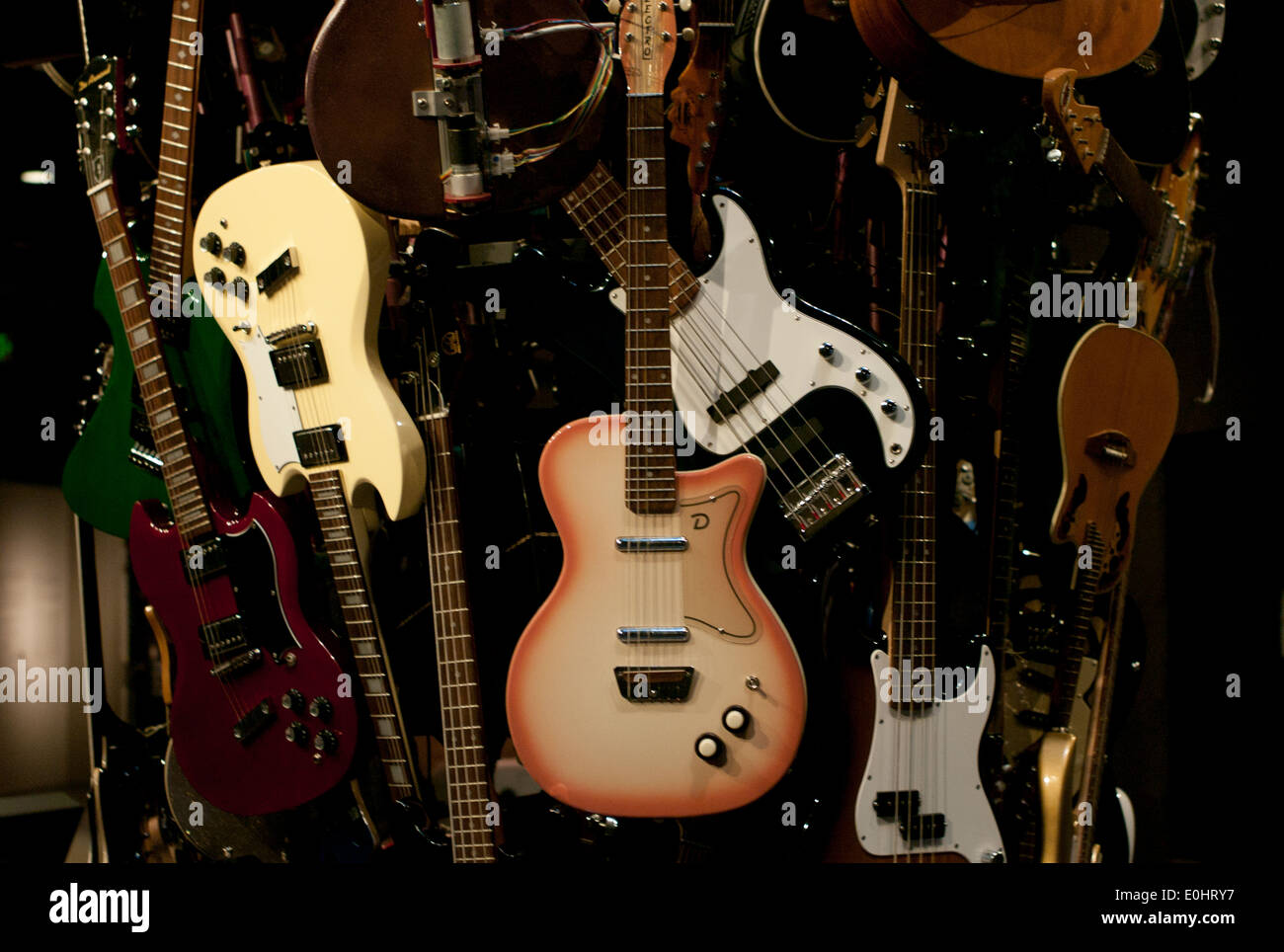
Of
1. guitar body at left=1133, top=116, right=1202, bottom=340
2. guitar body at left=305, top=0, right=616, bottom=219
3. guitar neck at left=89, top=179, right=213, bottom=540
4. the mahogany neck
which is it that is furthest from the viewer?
guitar body at left=1133, top=116, right=1202, bottom=340

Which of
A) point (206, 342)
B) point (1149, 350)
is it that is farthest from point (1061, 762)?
point (206, 342)

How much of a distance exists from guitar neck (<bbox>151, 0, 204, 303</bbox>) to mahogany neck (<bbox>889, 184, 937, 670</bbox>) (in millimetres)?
1509

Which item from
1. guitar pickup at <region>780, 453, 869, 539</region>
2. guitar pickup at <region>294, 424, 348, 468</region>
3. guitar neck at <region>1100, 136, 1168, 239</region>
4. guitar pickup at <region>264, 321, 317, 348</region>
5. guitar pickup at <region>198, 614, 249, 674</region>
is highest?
guitar neck at <region>1100, 136, 1168, 239</region>

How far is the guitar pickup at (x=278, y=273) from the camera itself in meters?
1.78

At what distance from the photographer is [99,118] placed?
1976mm

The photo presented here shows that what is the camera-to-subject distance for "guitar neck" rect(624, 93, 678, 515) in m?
1.68

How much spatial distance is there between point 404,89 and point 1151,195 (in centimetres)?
162

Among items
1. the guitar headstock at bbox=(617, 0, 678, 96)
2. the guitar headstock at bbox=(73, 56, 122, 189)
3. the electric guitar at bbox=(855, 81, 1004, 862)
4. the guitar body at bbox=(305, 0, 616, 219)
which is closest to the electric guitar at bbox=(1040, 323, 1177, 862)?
the electric guitar at bbox=(855, 81, 1004, 862)

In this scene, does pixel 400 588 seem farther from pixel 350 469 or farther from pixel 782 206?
pixel 782 206

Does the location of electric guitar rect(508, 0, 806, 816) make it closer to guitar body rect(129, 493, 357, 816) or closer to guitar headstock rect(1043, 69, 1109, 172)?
guitar body rect(129, 493, 357, 816)

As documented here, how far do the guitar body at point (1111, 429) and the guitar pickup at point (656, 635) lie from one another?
83 cm

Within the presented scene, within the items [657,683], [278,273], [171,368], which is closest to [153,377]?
[171,368]

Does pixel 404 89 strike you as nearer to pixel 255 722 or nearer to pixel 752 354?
pixel 752 354
